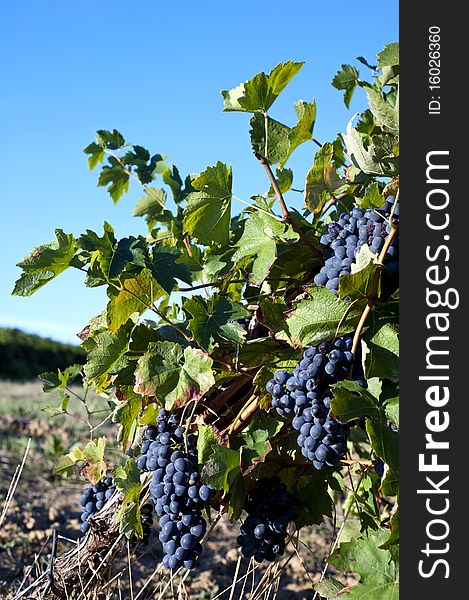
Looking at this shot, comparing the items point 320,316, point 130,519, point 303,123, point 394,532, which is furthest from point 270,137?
point 130,519

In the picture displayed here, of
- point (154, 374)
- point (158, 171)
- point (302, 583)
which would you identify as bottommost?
point (302, 583)

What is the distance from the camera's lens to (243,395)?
6.50 ft

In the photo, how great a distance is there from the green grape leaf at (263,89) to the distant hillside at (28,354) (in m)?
16.6

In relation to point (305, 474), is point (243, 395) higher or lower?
higher

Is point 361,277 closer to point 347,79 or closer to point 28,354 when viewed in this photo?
point 347,79

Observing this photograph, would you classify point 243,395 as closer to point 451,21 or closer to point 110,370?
point 110,370

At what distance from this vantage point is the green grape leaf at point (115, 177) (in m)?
2.78

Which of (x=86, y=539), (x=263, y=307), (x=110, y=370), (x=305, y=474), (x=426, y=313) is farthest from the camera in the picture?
(x=86, y=539)

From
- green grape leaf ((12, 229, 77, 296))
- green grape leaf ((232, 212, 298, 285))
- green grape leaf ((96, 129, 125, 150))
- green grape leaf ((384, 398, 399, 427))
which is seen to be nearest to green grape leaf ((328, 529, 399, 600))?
green grape leaf ((384, 398, 399, 427))

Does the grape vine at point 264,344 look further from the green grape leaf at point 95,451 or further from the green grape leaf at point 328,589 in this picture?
the green grape leaf at point 95,451

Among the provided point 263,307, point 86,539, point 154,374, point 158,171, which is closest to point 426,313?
point 263,307

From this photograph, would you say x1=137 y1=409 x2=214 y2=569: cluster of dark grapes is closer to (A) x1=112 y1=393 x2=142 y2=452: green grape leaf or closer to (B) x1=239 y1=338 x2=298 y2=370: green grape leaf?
(A) x1=112 y1=393 x2=142 y2=452: green grape leaf

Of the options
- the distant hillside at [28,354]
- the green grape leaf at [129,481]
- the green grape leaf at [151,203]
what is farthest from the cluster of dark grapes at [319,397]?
the distant hillside at [28,354]

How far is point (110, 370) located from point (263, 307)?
0.47m
